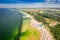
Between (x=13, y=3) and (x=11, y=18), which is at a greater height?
(x=13, y=3)

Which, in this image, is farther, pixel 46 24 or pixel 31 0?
pixel 31 0

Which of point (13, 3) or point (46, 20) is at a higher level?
point (13, 3)

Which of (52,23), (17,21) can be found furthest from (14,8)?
(52,23)

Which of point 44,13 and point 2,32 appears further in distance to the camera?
point 44,13

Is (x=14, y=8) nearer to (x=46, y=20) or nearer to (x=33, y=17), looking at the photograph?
(x=33, y=17)

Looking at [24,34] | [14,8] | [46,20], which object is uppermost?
[14,8]

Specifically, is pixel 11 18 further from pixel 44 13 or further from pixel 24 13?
pixel 44 13

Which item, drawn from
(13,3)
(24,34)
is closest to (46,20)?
(24,34)

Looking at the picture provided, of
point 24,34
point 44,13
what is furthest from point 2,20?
point 44,13
